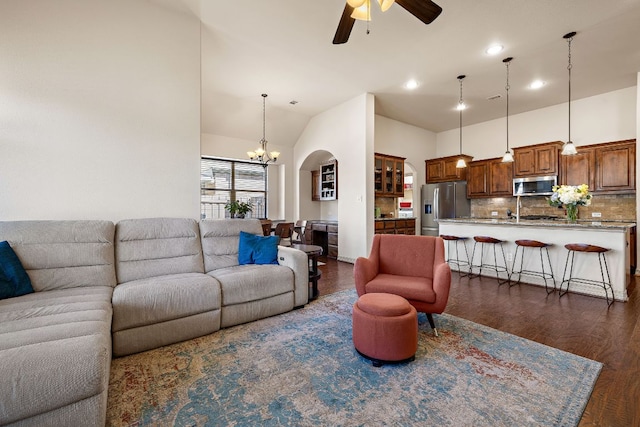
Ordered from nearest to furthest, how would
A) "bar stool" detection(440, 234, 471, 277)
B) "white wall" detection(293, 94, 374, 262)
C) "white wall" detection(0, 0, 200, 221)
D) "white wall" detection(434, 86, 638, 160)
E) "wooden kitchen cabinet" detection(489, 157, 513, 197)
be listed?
"white wall" detection(0, 0, 200, 221)
"bar stool" detection(440, 234, 471, 277)
"white wall" detection(434, 86, 638, 160)
"white wall" detection(293, 94, 374, 262)
"wooden kitchen cabinet" detection(489, 157, 513, 197)

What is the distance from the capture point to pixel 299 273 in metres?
3.19

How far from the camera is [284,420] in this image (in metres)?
1.55

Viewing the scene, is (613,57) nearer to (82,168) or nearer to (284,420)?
(284,420)

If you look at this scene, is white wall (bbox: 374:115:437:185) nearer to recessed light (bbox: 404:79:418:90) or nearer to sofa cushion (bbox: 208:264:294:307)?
recessed light (bbox: 404:79:418:90)

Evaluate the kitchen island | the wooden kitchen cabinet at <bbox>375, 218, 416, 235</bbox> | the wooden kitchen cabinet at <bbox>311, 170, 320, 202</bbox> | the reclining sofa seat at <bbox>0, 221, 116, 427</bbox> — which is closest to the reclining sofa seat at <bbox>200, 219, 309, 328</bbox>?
the reclining sofa seat at <bbox>0, 221, 116, 427</bbox>

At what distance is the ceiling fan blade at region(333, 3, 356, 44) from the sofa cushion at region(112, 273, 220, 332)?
266cm

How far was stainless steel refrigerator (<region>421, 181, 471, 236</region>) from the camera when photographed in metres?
7.07

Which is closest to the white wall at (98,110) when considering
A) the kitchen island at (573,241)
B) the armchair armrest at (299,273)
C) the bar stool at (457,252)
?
the armchair armrest at (299,273)

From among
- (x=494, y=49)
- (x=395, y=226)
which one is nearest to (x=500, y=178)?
(x=395, y=226)

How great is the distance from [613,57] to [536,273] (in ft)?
11.2

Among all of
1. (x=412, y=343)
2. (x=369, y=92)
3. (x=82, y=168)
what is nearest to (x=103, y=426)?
(x=412, y=343)

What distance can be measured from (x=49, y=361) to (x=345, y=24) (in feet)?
10.3

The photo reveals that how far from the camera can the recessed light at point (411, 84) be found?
505cm

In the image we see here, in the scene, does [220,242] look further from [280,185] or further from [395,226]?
[280,185]
